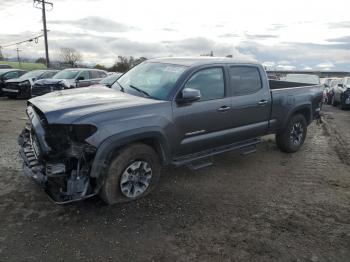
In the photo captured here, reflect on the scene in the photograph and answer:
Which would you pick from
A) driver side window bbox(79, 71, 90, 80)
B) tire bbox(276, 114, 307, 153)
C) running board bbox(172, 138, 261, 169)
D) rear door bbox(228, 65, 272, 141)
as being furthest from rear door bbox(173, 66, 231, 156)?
driver side window bbox(79, 71, 90, 80)

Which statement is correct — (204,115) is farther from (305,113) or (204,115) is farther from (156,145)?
(305,113)

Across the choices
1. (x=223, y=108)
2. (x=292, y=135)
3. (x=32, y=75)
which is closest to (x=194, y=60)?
(x=223, y=108)

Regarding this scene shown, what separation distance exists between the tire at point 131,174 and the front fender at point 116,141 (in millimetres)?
128

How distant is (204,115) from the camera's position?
5.03 m

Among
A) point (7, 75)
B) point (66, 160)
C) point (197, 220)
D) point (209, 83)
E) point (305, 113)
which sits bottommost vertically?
point (197, 220)

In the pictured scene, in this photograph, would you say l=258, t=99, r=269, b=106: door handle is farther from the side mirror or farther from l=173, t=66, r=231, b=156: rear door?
the side mirror

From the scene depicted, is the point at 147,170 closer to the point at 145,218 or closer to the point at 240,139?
the point at 145,218

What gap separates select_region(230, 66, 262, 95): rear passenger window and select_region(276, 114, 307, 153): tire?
1346mm

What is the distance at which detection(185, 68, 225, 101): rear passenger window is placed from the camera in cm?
505

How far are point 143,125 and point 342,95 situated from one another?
574 inches

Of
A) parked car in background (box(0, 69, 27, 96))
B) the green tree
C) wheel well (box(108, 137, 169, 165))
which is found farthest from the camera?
the green tree

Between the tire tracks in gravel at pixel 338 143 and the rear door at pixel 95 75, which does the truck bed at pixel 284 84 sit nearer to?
the tire tracks in gravel at pixel 338 143

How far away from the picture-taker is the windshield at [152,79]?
192 inches

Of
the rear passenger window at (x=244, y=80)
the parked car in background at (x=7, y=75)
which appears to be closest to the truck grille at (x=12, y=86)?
the parked car in background at (x=7, y=75)
